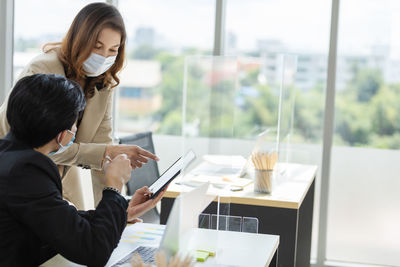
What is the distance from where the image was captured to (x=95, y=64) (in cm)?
225

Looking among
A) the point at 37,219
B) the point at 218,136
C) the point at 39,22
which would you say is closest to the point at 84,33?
the point at 218,136

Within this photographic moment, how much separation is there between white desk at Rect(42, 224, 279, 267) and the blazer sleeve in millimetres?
181

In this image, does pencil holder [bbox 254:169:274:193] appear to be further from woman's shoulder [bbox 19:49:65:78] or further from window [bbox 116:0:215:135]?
window [bbox 116:0:215:135]

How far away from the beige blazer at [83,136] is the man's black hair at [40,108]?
582mm

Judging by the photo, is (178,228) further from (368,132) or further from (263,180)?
(368,132)

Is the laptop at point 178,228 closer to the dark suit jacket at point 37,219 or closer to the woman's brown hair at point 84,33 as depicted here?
the dark suit jacket at point 37,219

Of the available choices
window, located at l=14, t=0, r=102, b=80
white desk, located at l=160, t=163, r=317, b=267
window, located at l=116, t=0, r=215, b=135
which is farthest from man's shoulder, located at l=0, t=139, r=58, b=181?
window, located at l=14, t=0, r=102, b=80

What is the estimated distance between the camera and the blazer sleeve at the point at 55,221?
4.75 feet

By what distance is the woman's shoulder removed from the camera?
2129 mm

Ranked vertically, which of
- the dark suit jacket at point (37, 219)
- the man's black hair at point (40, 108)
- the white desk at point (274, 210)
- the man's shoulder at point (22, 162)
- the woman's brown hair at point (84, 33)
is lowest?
the white desk at point (274, 210)

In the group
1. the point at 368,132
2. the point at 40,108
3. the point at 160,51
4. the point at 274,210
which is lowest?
the point at 274,210

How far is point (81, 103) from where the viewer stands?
5.27 ft

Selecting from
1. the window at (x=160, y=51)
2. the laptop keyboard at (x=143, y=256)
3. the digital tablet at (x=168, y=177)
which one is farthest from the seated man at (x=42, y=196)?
the window at (x=160, y=51)

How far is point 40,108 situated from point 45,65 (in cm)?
70
